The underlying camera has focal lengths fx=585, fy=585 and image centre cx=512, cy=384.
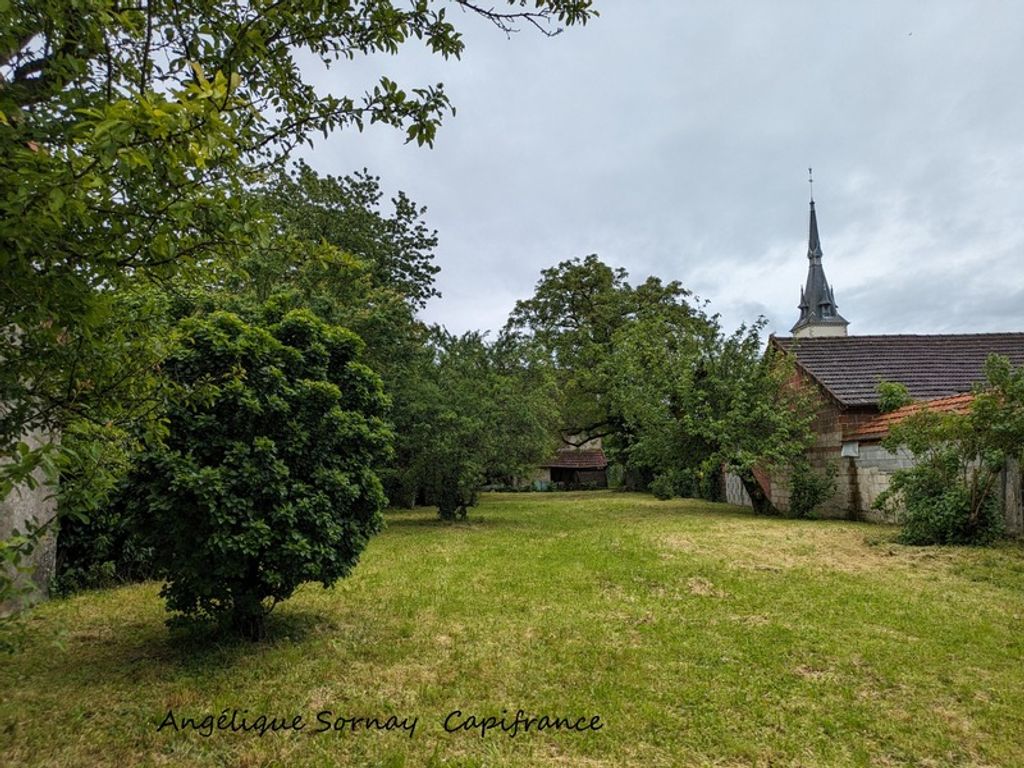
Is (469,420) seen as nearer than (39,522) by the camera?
No

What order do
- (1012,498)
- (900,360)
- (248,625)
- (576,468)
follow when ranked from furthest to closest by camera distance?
(576,468), (900,360), (1012,498), (248,625)

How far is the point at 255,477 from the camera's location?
4.30 m

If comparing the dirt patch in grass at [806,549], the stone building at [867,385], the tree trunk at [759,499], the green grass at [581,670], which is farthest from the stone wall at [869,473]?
the green grass at [581,670]

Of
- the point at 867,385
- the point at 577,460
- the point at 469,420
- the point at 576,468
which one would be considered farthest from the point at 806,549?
the point at 577,460

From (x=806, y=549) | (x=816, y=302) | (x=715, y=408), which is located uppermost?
(x=816, y=302)

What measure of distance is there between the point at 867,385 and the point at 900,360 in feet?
7.73

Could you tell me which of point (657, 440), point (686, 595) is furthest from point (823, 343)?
point (686, 595)

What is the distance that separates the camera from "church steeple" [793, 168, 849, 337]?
54438 millimetres

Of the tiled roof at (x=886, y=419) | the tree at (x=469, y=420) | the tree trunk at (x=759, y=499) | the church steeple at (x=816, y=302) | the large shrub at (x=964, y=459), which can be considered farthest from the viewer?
the church steeple at (x=816, y=302)

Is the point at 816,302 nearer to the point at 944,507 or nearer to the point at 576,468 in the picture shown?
the point at 576,468

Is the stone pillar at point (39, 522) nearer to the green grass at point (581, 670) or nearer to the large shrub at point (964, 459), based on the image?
the green grass at point (581, 670)

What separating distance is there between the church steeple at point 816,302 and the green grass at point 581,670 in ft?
171

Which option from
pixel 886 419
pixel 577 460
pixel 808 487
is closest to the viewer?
pixel 886 419

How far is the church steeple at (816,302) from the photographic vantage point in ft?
179
